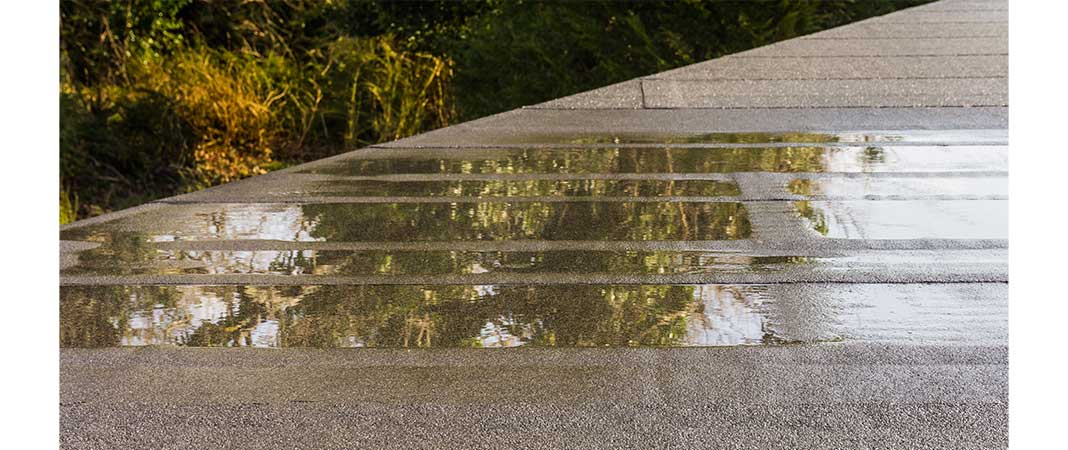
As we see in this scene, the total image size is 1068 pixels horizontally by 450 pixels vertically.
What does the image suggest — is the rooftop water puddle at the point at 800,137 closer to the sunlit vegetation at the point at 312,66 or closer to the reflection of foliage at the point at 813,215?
the reflection of foliage at the point at 813,215

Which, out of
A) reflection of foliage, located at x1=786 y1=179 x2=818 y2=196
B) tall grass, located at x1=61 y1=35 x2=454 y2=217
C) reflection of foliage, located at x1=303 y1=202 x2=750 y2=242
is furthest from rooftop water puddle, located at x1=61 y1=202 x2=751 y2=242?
tall grass, located at x1=61 y1=35 x2=454 y2=217

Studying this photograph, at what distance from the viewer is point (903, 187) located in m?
3.70

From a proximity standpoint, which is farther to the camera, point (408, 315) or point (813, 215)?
point (813, 215)

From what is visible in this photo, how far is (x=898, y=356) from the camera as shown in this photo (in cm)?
211

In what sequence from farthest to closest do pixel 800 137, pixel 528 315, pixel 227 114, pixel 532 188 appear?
1. pixel 227 114
2. pixel 800 137
3. pixel 532 188
4. pixel 528 315

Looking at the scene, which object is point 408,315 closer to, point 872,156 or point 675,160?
point 675,160

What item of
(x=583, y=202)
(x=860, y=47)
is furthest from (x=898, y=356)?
(x=860, y=47)

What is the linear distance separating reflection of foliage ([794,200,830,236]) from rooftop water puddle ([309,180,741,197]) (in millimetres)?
224

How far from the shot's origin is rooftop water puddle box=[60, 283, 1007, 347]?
223 centimetres

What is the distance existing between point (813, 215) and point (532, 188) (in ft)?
2.85

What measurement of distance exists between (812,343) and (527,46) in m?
7.67

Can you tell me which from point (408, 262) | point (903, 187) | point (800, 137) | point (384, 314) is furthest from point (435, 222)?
point (800, 137)
